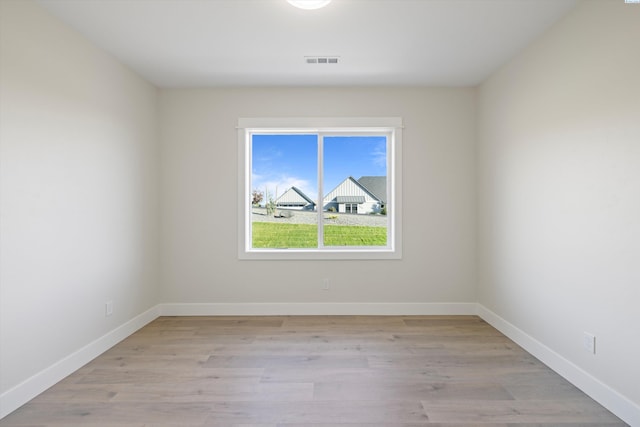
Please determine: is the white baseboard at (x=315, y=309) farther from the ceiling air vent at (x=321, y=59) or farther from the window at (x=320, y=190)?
the ceiling air vent at (x=321, y=59)

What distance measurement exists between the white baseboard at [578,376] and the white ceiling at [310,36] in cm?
251

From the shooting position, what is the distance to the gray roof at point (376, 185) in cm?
403

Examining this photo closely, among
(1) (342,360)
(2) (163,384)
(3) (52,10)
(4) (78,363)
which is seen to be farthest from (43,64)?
(1) (342,360)

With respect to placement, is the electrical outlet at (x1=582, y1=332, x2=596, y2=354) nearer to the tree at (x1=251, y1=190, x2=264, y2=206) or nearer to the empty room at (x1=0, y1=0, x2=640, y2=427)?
the empty room at (x1=0, y1=0, x2=640, y2=427)

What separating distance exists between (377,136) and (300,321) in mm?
2316

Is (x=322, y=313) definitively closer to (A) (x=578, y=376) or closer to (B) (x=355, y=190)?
(B) (x=355, y=190)

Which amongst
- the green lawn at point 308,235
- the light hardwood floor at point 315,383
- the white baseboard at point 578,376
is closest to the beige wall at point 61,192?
the light hardwood floor at point 315,383

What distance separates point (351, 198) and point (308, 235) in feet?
2.27

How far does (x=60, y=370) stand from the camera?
7.91 ft

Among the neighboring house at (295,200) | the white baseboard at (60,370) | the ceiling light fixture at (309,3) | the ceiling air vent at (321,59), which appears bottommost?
the white baseboard at (60,370)

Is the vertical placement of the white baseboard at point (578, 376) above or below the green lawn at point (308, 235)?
below

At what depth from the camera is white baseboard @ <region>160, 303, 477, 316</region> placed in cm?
384

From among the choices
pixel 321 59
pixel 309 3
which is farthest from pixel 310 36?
pixel 309 3

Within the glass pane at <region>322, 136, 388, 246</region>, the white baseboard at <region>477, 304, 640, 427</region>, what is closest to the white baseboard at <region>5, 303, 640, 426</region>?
the white baseboard at <region>477, 304, 640, 427</region>
